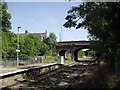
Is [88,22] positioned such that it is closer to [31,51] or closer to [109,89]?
[109,89]

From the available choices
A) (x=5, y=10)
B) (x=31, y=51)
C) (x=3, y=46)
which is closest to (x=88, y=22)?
(x=3, y=46)

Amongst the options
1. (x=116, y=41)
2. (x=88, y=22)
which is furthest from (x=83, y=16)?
(x=116, y=41)

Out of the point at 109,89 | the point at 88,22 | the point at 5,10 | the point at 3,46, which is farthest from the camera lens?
the point at 5,10

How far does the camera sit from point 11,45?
68.4 meters

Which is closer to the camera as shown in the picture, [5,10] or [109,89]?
[109,89]

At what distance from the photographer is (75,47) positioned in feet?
312

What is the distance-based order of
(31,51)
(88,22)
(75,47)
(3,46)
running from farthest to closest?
(75,47), (31,51), (3,46), (88,22)

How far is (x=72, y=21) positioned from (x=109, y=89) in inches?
560

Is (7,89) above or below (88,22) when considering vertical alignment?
below

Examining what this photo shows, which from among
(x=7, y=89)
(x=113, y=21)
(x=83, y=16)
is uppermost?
(x=83, y=16)

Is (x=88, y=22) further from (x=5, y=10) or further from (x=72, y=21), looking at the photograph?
(x=5, y=10)

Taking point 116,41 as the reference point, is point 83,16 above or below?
above

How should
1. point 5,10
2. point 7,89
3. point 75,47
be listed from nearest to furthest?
point 7,89 → point 5,10 → point 75,47

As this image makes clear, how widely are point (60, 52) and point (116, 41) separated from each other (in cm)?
8007
